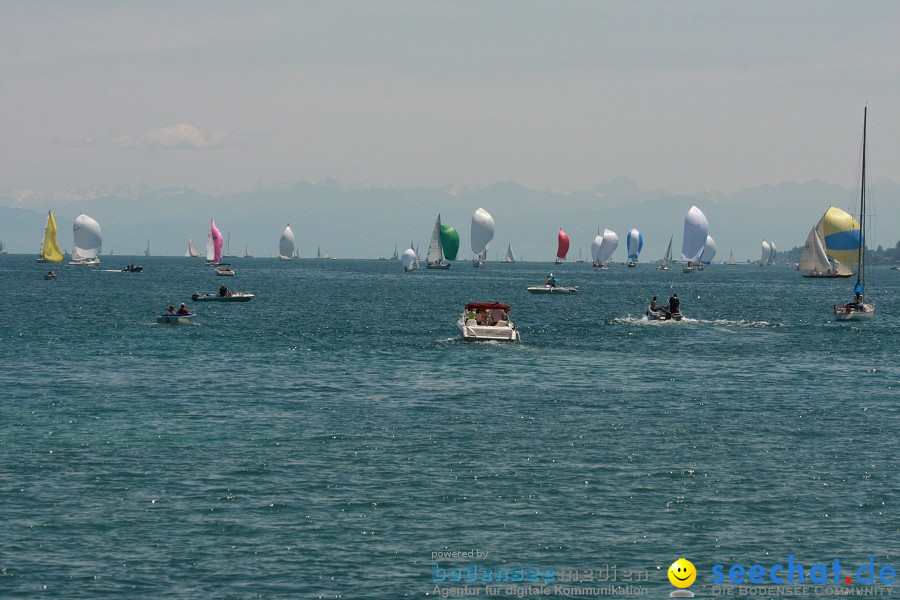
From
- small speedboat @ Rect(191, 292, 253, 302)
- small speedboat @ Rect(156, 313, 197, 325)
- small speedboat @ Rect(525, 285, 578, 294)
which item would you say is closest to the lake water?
small speedboat @ Rect(156, 313, 197, 325)

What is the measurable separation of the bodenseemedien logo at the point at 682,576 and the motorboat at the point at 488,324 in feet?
156

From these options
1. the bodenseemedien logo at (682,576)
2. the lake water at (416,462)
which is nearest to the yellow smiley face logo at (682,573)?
the bodenseemedien logo at (682,576)

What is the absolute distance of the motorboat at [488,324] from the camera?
2916 inches

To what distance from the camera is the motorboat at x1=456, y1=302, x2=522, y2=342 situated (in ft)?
243

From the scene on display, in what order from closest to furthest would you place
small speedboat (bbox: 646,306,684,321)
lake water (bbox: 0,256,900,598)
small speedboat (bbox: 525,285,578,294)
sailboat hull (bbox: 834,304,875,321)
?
lake water (bbox: 0,256,900,598), small speedboat (bbox: 646,306,684,321), sailboat hull (bbox: 834,304,875,321), small speedboat (bbox: 525,285,578,294)

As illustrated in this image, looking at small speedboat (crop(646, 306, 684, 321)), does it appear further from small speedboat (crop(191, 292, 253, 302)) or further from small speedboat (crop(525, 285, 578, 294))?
small speedboat (crop(525, 285, 578, 294))

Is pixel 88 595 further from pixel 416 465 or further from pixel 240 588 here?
pixel 416 465

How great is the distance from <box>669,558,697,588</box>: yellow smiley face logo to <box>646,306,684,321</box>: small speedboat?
71.0m

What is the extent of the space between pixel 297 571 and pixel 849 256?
162300 mm

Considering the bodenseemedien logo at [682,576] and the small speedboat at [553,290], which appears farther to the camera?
the small speedboat at [553,290]

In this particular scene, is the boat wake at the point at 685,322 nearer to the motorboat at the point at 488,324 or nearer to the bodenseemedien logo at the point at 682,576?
the motorboat at the point at 488,324

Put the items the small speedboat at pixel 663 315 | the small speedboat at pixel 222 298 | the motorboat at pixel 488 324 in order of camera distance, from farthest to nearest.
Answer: the small speedboat at pixel 222 298, the small speedboat at pixel 663 315, the motorboat at pixel 488 324

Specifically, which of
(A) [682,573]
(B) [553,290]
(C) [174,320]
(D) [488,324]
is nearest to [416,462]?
(A) [682,573]

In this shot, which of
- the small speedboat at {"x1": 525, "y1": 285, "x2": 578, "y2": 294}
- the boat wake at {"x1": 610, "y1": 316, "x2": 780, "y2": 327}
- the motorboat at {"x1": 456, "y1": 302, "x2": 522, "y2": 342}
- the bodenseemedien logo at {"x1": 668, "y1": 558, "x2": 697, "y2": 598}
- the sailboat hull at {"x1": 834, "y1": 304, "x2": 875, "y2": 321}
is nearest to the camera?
the bodenseemedien logo at {"x1": 668, "y1": 558, "x2": 697, "y2": 598}
